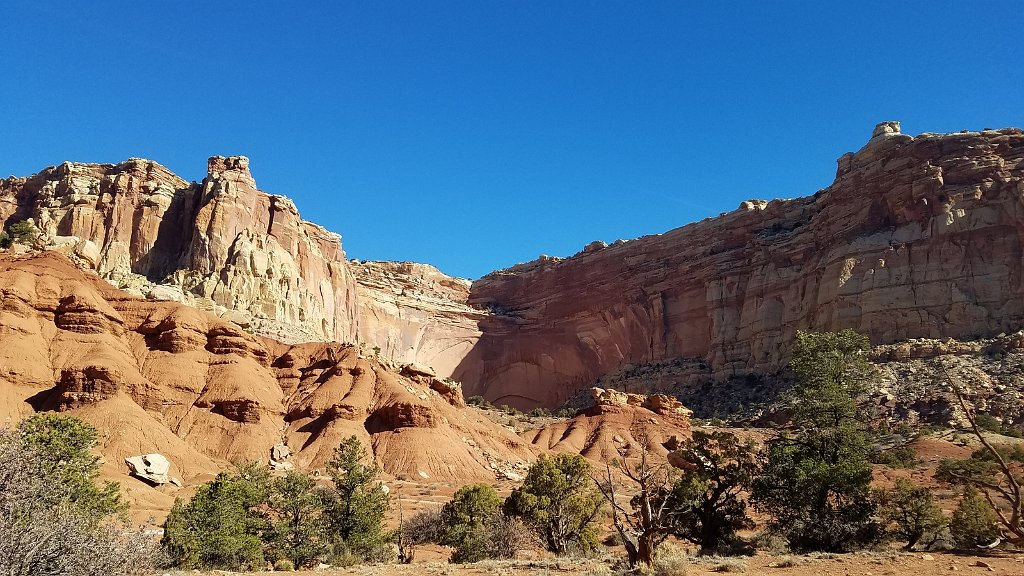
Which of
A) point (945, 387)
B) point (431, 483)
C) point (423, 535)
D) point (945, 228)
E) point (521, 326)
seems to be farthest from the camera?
point (521, 326)

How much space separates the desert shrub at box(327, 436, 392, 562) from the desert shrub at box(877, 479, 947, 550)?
16.3m

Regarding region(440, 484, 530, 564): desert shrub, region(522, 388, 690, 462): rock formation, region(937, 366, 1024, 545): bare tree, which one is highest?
region(522, 388, 690, 462): rock formation

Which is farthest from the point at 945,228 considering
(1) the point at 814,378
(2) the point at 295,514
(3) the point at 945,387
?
(2) the point at 295,514

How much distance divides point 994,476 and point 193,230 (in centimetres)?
6584

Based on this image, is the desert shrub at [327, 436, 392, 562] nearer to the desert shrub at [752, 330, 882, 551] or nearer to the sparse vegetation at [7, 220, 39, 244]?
the desert shrub at [752, 330, 882, 551]

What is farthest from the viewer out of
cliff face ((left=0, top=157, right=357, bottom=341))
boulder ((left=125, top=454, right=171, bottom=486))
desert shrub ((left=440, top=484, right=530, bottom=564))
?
cliff face ((left=0, top=157, right=357, bottom=341))

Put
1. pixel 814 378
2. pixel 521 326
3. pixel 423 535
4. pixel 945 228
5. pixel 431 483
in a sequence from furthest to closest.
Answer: pixel 521 326 < pixel 945 228 < pixel 431 483 < pixel 423 535 < pixel 814 378

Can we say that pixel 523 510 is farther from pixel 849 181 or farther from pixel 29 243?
pixel 849 181

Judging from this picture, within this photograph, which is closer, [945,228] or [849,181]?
[945,228]

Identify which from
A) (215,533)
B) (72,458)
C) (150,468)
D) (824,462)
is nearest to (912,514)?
(824,462)

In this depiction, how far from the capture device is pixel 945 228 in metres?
62.6

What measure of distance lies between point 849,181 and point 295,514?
67.8 meters

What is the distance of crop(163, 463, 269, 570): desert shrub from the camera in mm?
18453

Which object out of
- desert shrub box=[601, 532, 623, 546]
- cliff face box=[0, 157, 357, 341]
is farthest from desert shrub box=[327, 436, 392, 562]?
cliff face box=[0, 157, 357, 341]
